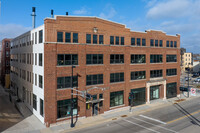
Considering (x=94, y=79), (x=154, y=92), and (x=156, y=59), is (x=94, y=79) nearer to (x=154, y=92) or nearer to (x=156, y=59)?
(x=154, y=92)

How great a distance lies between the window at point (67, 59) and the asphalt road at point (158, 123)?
10.5m

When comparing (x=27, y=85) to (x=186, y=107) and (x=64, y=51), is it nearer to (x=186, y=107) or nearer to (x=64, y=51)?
(x=64, y=51)

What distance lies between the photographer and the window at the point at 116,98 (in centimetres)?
3189

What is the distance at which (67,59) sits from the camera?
2664 cm

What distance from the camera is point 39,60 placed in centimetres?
2700

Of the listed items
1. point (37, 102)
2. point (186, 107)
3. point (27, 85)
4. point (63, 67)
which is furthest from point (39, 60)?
point (186, 107)

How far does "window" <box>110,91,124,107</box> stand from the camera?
31.9 m

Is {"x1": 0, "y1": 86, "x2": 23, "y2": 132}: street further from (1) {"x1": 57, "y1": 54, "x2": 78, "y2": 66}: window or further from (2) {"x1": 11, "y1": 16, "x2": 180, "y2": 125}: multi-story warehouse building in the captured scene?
(1) {"x1": 57, "y1": 54, "x2": 78, "y2": 66}: window

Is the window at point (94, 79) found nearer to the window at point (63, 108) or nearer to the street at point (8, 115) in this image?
the window at point (63, 108)

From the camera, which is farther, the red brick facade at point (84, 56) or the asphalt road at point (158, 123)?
the red brick facade at point (84, 56)

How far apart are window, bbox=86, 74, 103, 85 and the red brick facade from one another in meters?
0.71

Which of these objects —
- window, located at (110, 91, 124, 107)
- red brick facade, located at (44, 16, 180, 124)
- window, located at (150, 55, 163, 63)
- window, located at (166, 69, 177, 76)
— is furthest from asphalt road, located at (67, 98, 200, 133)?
window, located at (150, 55, 163, 63)

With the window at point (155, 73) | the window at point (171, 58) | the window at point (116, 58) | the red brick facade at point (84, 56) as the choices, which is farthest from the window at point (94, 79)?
the window at point (171, 58)

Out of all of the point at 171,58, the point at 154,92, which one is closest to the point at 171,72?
the point at 171,58
